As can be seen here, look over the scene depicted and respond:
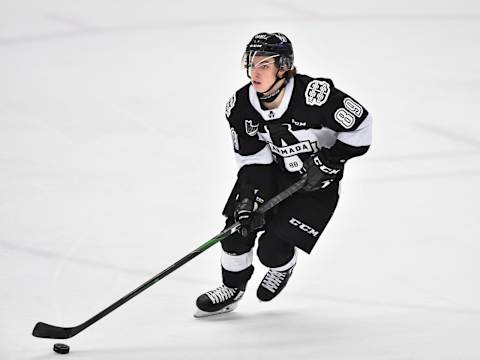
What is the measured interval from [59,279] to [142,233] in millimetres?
510

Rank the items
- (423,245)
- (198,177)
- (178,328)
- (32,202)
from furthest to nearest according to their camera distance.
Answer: (198,177) < (32,202) < (423,245) < (178,328)

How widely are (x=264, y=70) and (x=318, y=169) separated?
36 centimetres

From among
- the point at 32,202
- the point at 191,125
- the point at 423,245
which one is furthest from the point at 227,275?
the point at 191,125

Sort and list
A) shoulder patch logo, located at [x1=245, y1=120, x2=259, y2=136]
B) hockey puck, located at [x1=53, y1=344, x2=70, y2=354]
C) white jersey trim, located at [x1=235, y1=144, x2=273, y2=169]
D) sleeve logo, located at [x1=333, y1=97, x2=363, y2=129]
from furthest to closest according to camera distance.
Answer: white jersey trim, located at [x1=235, y1=144, x2=273, y2=169] < shoulder patch logo, located at [x1=245, y1=120, x2=259, y2=136] < sleeve logo, located at [x1=333, y1=97, x2=363, y2=129] < hockey puck, located at [x1=53, y1=344, x2=70, y2=354]

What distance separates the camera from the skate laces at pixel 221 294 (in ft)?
11.5

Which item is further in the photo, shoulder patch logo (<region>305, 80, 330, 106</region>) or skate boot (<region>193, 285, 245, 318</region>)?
skate boot (<region>193, 285, 245, 318</region>)

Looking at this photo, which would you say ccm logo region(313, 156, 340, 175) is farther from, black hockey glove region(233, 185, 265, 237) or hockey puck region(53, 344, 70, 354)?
hockey puck region(53, 344, 70, 354)

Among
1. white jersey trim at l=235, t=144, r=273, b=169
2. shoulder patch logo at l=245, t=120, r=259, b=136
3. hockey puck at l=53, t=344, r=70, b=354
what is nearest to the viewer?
hockey puck at l=53, t=344, r=70, b=354

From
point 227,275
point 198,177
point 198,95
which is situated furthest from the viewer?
point 198,95

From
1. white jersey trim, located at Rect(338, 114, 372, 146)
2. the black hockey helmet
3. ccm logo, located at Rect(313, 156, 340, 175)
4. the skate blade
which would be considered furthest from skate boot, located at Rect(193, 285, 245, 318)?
the black hockey helmet

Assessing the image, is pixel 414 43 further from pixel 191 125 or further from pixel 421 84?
pixel 191 125

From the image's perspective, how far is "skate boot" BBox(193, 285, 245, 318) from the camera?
348 cm

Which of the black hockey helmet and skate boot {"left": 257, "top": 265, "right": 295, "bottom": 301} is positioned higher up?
the black hockey helmet

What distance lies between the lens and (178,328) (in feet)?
10.9
